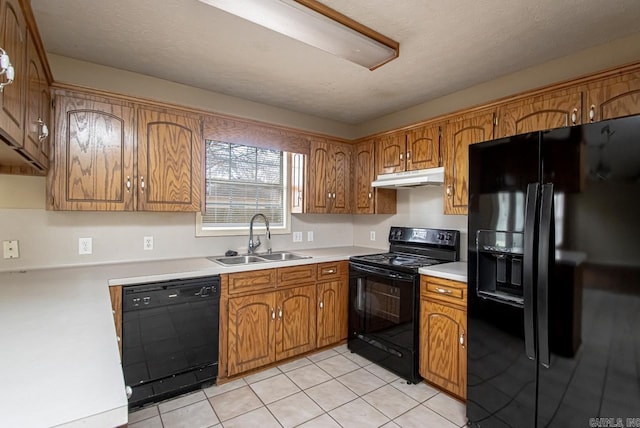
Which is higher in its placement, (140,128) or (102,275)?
(140,128)

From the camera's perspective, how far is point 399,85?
269 cm

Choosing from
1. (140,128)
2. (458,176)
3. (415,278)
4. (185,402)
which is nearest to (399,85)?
(458,176)

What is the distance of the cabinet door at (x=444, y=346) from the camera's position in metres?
2.15

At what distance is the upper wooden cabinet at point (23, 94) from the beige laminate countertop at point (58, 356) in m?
0.69

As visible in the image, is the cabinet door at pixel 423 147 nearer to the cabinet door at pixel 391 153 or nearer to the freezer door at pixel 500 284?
the cabinet door at pixel 391 153

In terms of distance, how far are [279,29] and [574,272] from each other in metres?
1.94

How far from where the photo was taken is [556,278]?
1.52m

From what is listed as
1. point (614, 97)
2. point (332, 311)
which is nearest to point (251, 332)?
point (332, 311)

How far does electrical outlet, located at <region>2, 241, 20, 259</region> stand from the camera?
2.05m

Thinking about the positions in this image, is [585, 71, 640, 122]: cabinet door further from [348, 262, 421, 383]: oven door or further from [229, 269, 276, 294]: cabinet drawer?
[229, 269, 276, 294]: cabinet drawer

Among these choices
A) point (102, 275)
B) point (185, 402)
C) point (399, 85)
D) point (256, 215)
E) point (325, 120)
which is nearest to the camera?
point (102, 275)

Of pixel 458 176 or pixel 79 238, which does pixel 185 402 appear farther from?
pixel 458 176

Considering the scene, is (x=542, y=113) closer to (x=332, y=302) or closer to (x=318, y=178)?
(x=318, y=178)

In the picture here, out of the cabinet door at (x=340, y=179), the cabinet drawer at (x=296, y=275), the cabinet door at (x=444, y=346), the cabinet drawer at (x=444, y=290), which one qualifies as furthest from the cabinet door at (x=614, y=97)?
the cabinet drawer at (x=296, y=275)
